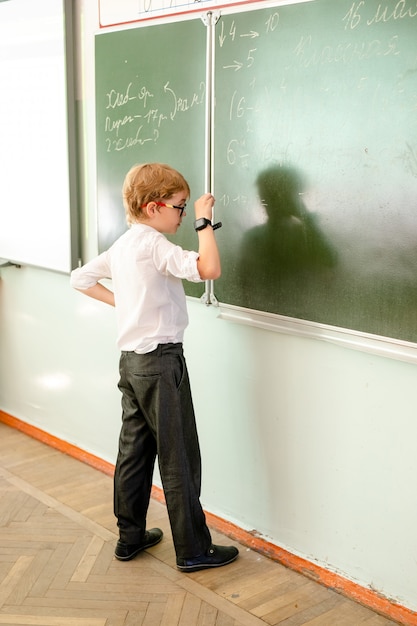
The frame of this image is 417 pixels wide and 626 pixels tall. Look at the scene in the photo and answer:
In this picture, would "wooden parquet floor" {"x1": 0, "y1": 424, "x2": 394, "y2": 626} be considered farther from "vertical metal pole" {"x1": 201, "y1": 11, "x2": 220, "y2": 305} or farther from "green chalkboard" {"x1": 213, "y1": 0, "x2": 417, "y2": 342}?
"vertical metal pole" {"x1": 201, "y1": 11, "x2": 220, "y2": 305}

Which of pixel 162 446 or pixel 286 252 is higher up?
pixel 286 252

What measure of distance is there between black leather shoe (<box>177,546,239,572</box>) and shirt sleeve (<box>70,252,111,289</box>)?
3.55 ft

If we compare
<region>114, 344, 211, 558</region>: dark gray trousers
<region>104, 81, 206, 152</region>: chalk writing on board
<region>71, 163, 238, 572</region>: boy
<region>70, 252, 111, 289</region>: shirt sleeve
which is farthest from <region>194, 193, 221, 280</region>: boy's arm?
<region>104, 81, 206, 152</region>: chalk writing on board

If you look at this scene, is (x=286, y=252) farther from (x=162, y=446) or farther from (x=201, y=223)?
(x=162, y=446)

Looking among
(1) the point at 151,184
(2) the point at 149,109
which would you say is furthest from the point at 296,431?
(2) the point at 149,109

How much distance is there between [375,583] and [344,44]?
5.76ft

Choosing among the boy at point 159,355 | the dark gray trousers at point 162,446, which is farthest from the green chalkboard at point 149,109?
the dark gray trousers at point 162,446

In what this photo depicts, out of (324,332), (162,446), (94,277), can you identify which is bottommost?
(162,446)

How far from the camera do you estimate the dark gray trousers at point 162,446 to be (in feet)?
8.95

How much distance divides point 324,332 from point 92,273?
3.02 ft

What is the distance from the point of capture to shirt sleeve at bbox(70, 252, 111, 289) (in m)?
2.93

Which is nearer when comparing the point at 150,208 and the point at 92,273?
the point at 150,208

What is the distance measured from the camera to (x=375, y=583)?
2.63 metres

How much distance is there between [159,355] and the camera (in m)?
2.72
